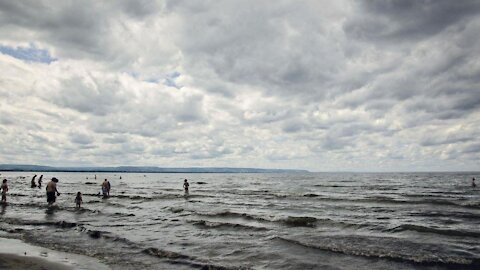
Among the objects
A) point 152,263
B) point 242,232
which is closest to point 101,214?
point 242,232

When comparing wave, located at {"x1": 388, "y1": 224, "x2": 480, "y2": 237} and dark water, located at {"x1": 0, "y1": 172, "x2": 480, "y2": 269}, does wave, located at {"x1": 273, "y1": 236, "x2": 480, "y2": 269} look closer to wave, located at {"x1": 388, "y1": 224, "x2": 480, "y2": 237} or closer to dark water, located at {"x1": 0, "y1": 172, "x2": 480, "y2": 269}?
dark water, located at {"x1": 0, "y1": 172, "x2": 480, "y2": 269}

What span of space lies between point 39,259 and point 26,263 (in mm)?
683

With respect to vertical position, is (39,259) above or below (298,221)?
above

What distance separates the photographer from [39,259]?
11359mm

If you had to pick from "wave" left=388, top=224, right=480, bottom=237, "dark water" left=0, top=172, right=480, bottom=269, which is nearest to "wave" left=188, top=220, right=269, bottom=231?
"dark water" left=0, top=172, right=480, bottom=269

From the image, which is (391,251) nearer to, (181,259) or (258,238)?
(258,238)

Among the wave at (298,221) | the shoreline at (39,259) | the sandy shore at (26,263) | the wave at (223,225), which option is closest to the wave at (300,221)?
the wave at (298,221)

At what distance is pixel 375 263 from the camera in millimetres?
12016

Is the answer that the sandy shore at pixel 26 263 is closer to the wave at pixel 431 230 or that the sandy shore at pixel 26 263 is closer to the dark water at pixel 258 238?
the dark water at pixel 258 238

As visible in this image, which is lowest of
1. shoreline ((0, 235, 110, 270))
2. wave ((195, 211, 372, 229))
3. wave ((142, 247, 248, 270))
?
wave ((195, 211, 372, 229))

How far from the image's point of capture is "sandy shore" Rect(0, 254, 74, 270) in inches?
401

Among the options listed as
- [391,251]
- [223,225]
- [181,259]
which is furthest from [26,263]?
[391,251]

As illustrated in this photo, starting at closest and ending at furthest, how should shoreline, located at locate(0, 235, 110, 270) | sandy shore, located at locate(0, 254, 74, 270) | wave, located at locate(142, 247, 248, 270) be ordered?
sandy shore, located at locate(0, 254, 74, 270) → shoreline, located at locate(0, 235, 110, 270) → wave, located at locate(142, 247, 248, 270)

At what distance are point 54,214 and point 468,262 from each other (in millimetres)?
24558
